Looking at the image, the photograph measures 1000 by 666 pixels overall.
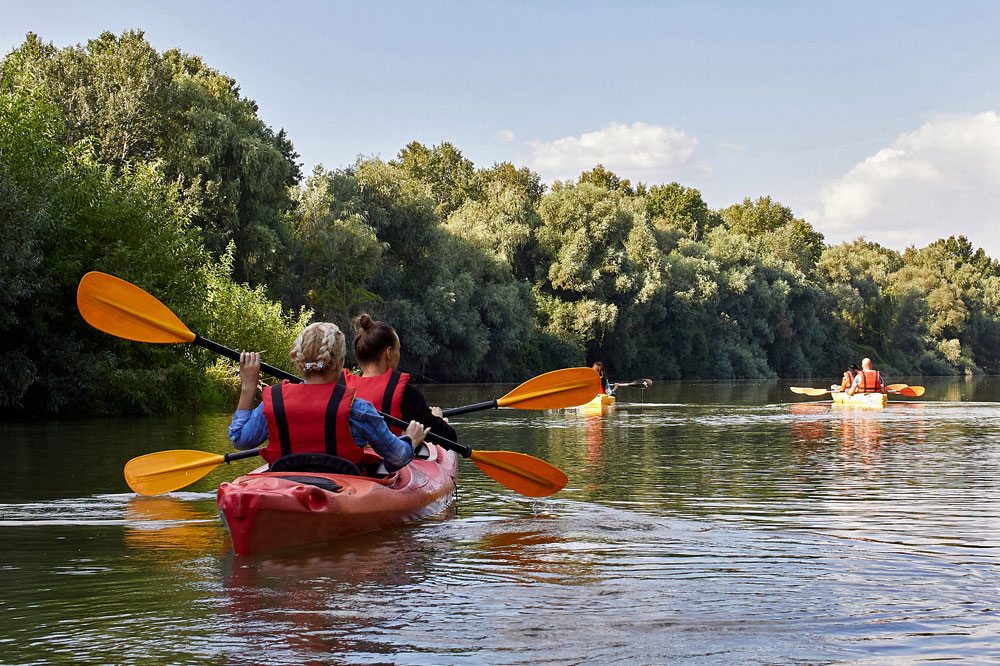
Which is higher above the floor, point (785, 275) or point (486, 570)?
point (785, 275)

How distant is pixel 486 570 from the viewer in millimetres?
5273

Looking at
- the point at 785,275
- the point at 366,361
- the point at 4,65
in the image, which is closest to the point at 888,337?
the point at 785,275

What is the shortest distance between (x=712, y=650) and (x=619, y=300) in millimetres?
39985

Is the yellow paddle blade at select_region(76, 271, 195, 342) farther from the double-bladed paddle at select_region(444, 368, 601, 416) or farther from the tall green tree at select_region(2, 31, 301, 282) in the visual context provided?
the tall green tree at select_region(2, 31, 301, 282)

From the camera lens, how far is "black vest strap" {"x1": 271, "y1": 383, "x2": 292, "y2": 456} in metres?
5.42

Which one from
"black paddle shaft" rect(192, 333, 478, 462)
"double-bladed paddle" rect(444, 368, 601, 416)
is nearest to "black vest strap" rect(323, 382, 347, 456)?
"black paddle shaft" rect(192, 333, 478, 462)

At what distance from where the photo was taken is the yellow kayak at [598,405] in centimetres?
2030

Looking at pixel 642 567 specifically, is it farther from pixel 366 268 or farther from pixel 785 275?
pixel 785 275

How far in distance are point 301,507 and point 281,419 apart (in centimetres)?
45

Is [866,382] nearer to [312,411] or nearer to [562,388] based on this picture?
[562,388]

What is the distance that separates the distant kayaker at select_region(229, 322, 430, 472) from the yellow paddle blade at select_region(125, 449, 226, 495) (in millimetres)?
1303

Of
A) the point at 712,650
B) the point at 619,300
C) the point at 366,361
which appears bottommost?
the point at 712,650

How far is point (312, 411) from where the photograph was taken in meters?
5.46

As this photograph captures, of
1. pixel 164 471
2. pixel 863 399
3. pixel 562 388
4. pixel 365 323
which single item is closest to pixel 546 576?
pixel 365 323
